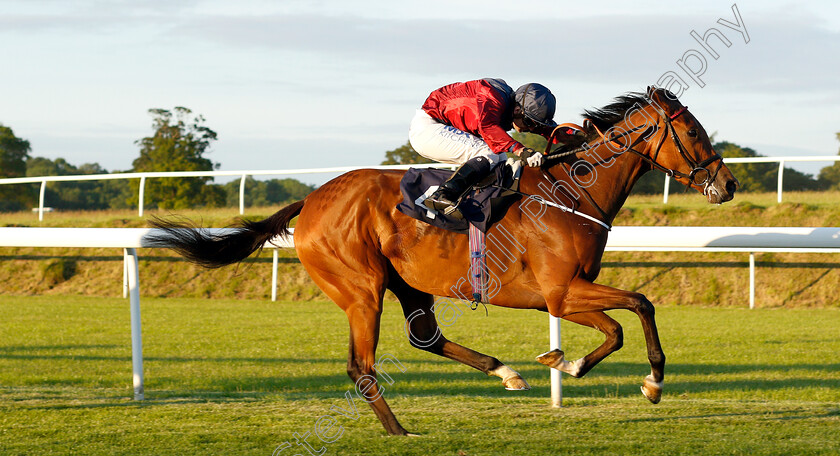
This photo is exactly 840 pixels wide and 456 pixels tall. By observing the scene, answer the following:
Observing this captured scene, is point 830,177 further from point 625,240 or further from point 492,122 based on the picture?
point 492,122

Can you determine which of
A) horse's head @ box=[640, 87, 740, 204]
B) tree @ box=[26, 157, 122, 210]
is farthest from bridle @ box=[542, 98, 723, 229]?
tree @ box=[26, 157, 122, 210]

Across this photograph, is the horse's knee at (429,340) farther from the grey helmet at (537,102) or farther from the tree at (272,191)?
the tree at (272,191)

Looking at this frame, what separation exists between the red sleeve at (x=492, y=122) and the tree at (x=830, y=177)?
1173cm

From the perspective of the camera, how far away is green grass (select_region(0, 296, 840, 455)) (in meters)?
3.82

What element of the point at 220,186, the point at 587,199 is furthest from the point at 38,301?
Result: the point at 587,199

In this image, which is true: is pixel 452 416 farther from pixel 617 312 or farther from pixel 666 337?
pixel 617 312

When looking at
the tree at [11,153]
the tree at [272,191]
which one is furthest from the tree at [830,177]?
the tree at [11,153]

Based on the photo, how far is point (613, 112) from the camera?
4414 millimetres

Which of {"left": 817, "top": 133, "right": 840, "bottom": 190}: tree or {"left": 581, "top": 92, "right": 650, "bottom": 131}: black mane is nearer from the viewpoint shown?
{"left": 581, "top": 92, "right": 650, "bottom": 131}: black mane

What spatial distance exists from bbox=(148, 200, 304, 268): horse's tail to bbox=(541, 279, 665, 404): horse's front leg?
1.77 metres

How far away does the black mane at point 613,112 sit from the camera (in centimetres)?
438

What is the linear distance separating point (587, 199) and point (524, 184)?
1.07 feet

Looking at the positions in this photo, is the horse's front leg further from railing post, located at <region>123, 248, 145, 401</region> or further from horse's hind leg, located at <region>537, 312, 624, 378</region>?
railing post, located at <region>123, 248, 145, 401</region>

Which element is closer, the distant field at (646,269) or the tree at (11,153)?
the distant field at (646,269)
